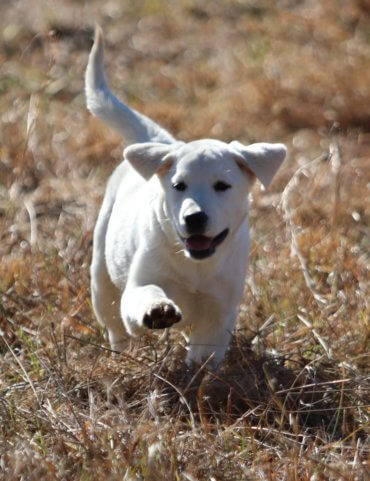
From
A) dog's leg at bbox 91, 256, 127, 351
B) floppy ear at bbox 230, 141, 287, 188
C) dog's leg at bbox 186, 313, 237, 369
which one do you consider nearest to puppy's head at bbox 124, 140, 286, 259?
floppy ear at bbox 230, 141, 287, 188

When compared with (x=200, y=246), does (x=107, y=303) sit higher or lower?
lower

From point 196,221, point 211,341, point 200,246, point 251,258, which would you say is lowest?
point 251,258

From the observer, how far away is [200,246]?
5.43m

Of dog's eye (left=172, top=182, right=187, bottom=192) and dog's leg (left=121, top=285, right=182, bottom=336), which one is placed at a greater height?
dog's eye (left=172, top=182, right=187, bottom=192)

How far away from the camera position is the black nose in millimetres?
5297

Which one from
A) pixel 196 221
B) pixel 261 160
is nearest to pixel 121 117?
pixel 261 160

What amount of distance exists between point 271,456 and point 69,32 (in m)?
9.29

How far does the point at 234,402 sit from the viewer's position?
5652mm

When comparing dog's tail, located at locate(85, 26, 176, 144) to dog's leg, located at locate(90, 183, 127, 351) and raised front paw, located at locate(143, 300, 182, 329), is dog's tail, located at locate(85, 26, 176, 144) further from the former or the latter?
raised front paw, located at locate(143, 300, 182, 329)

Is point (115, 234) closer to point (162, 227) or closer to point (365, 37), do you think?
point (162, 227)

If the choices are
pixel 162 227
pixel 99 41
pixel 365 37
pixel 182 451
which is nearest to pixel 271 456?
pixel 182 451

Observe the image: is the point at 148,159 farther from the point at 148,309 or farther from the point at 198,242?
the point at 148,309

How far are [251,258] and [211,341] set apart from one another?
6.06ft

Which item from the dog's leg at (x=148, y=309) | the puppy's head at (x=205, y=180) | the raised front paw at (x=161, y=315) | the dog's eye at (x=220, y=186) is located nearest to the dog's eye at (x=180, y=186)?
the puppy's head at (x=205, y=180)
